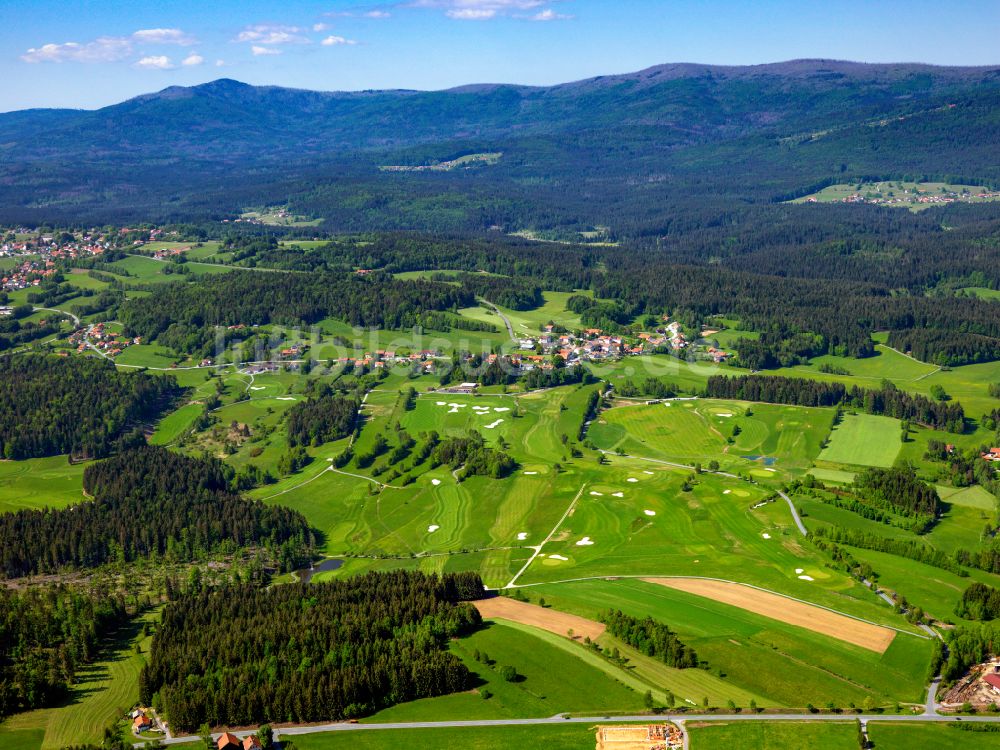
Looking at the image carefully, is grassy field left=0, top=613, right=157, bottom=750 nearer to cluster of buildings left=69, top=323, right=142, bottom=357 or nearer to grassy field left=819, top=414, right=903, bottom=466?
grassy field left=819, top=414, right=903, bottom=466

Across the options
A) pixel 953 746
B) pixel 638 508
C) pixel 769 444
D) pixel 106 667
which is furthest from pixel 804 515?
pixel 106 667

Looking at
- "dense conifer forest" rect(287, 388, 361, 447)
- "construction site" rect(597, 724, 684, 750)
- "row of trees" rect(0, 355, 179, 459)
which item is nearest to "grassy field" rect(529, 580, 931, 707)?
"construction site" rect(597, 724, 684, 750)

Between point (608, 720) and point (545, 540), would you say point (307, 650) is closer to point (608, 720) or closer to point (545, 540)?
point (608, 720)

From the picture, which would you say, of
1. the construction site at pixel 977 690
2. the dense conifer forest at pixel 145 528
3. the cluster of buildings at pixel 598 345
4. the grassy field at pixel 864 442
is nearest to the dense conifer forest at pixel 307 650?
the dense conifer forest at pixel 145 528

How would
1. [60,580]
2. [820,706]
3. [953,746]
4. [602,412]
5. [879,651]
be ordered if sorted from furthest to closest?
1. [602,412]
2. [60,580]
3. [879,651]
4. [820,706]
5. [953,746]

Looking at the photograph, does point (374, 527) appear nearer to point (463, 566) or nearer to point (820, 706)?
point (463, 566)

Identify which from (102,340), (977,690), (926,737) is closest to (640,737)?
(926,737)
